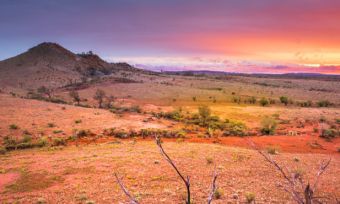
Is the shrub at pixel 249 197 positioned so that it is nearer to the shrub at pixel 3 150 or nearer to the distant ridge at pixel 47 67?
the shrub at pixel 3 150

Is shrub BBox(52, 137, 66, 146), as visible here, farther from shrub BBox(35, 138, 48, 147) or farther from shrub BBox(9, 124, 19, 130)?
shrub BBox(9, 124, 19, 130)

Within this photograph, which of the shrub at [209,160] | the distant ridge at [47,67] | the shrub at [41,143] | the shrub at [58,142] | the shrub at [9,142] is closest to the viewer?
the shrub at [209,160]

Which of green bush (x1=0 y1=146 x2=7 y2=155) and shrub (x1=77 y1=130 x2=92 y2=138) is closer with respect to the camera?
green bush (x1=0 y1=146 x2=7 y2=155)

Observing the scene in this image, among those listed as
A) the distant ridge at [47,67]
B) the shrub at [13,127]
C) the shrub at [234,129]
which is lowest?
the shrub at [234,129]

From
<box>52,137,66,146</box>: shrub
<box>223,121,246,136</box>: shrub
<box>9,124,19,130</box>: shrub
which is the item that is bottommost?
<box>223,121,246,136</box>: shrub

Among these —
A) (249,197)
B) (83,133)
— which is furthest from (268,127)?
(249,197)

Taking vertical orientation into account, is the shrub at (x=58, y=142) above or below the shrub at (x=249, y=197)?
below

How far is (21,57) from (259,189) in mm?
132544

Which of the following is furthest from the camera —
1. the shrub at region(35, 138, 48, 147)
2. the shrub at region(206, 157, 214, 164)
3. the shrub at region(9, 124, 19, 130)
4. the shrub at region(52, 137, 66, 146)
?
the shrub at region(9, 124, 19, 130)

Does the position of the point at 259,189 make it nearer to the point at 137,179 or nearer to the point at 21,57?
the point at 137,179

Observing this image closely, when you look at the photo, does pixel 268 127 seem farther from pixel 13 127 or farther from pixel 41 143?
pixel 13 127

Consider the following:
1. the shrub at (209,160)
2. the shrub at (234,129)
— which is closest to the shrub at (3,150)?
the shrub at (209,160)

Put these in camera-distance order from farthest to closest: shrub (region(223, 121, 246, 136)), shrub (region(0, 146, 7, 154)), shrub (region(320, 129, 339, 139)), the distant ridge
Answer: the distant ridge < shrub (region(223, 121, 246, 136)) < shrub (region(320, 129, 339, 139)) < shrub (region(0, 146, 7, 154))

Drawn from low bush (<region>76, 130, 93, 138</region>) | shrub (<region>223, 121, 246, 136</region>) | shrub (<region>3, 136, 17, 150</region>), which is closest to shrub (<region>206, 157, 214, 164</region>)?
shrub (<region>223, 121, 246, 136</region>)
